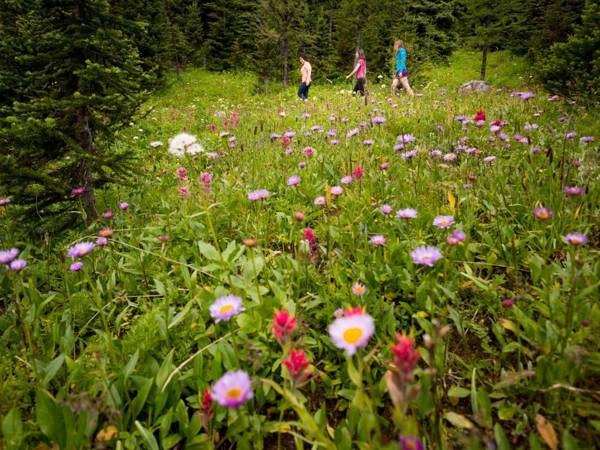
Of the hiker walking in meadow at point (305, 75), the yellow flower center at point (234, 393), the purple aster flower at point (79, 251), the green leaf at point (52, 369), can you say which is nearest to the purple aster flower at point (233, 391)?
the yellow flower center at point (234, 393)

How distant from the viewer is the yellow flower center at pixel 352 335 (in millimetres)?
910

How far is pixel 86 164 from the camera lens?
2982 millimetres

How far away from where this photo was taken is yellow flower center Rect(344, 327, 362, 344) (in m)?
0.91

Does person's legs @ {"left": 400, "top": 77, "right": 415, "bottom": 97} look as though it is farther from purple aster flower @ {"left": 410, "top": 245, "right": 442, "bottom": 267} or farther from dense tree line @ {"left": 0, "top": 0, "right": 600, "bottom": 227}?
purple aster flower @ {"left": 410, "top": 245, "right": 442, "bottom": 267}

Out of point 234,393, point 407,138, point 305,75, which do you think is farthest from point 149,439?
point 305,75

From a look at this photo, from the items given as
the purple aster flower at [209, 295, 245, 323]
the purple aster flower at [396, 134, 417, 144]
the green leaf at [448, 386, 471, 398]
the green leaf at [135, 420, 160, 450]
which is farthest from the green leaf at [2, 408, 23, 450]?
the purple aster flower at [396, 134, 417, 144]

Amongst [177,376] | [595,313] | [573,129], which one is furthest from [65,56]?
[573,129]

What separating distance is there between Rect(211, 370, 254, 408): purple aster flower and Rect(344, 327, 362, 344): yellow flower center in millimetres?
278

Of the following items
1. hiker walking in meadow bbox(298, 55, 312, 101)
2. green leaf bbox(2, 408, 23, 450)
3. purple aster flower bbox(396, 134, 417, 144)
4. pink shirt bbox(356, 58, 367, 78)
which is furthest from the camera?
hiker walking in meadow bbox(298, 55, 312, 101)

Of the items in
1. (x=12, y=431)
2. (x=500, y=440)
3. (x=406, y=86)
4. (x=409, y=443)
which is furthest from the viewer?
(x=406, y=86)

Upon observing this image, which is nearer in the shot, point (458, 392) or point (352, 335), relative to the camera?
point (352, 335)

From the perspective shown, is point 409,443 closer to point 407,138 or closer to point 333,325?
point 333,325

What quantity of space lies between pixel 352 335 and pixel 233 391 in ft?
1.13

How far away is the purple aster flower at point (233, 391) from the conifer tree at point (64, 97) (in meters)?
2.45
